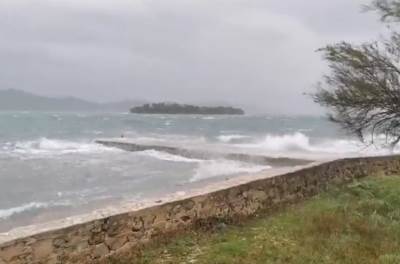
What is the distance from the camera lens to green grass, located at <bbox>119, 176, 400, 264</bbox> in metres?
5.74

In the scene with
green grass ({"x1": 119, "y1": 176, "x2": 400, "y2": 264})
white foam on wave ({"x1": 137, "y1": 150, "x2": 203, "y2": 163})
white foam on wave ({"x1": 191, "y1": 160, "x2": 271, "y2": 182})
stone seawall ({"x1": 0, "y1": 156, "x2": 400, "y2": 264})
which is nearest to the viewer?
stone seawall ({"x1": 0, "y1": 156, "x2": 400, "y2": 264})

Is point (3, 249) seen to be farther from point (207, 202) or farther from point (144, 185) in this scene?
point (144, 185)

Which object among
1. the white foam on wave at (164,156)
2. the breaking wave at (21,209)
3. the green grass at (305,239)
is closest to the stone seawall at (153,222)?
the green grass at (305,239)

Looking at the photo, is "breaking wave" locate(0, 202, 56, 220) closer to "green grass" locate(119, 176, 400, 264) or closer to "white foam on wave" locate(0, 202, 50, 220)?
"white foam on wave" locate(0, 202, 50, 220)

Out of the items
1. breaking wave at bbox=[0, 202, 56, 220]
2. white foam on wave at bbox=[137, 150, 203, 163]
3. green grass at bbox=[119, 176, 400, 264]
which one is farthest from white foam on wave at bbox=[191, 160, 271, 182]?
green grass at bbox=[119, 176, 400, 264]

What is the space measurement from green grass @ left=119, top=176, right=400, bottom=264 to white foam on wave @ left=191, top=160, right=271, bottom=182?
819 centimetres

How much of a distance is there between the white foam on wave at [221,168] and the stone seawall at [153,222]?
23.5 feet

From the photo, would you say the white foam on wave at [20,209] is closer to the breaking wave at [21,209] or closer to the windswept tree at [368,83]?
the breaking wave at [21,209]

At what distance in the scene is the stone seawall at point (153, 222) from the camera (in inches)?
191

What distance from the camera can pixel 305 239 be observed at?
652 centimetres

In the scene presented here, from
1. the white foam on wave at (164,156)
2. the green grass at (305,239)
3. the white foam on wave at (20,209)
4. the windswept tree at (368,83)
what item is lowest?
the white foam on wave at (20,209)

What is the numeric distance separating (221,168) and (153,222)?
13.1m

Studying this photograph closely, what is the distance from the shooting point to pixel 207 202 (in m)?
7.03

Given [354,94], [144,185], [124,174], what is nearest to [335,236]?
[354,94]
